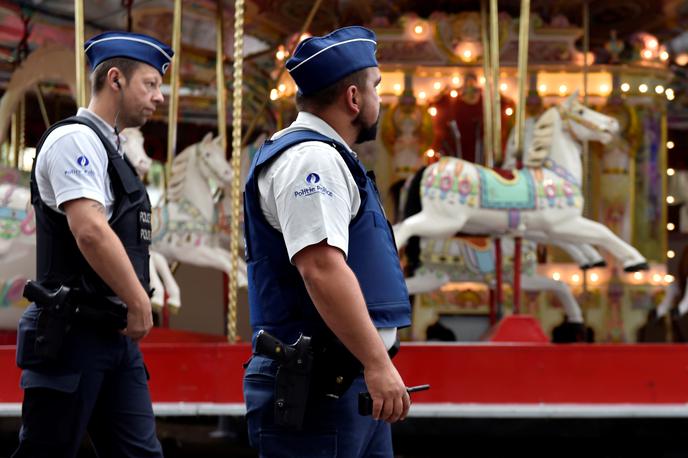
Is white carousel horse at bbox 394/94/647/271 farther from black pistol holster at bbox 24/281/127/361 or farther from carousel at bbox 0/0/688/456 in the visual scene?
black pistol holster at bbox 24/281/127/361

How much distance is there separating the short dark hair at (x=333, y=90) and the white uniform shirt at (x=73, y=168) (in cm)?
74

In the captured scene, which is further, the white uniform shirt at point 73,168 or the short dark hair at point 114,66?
the short dark hair at point 114,66

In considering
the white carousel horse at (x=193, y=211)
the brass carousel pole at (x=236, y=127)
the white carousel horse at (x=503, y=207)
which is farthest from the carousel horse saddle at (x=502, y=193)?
the brass carousel pole at (x=236, y=127)

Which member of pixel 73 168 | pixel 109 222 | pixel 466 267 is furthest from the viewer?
pixel 466 267

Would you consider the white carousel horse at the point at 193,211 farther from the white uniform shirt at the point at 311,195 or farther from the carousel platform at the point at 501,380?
the white uniform shirt at the point at 311,195

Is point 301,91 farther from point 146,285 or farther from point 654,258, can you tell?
point 654,258

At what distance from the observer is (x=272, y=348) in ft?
7.39

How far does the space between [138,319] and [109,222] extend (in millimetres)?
287

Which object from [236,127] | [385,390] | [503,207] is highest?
[236,127]

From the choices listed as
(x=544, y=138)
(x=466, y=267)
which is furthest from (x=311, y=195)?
(x=466, y=267)

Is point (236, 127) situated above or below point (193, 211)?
above

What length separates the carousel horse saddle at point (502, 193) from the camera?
7.94 metres

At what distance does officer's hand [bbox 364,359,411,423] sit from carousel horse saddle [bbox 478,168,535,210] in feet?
19.1

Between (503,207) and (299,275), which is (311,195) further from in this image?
(503,207)
